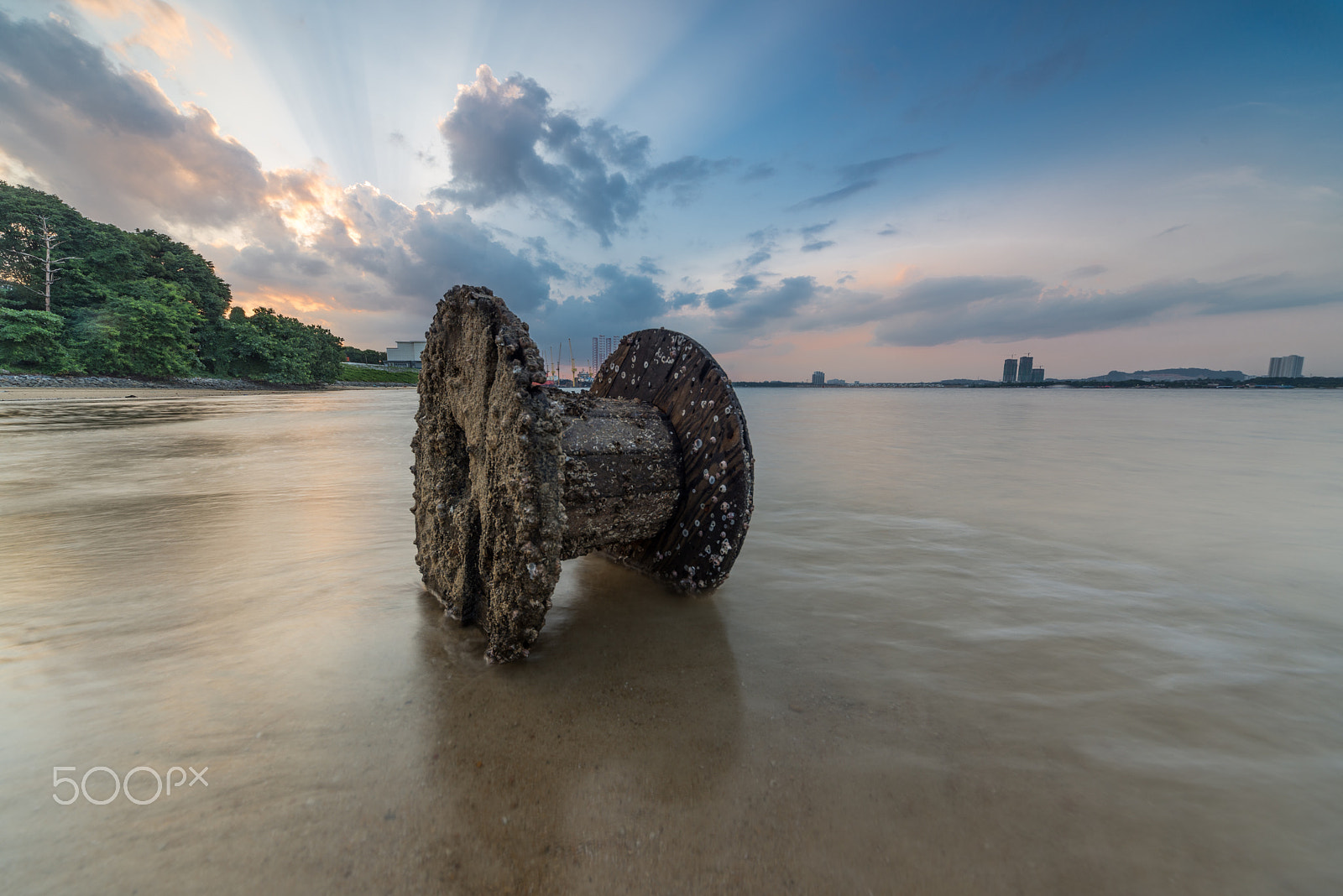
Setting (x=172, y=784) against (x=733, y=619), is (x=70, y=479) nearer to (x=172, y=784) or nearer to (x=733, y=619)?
(x=172, y=784)

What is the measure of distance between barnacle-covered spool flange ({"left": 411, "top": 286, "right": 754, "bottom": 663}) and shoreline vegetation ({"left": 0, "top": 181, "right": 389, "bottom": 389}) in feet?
146

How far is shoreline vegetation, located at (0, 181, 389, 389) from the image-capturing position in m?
29.8

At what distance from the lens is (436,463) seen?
2.96 m

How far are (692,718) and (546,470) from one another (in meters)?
1.24

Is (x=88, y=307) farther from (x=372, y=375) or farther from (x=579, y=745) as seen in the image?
(x=579, y=745)

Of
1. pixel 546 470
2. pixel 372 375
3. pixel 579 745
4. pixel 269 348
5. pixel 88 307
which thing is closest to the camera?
pixel 579 745

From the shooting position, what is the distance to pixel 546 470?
7.04 ft

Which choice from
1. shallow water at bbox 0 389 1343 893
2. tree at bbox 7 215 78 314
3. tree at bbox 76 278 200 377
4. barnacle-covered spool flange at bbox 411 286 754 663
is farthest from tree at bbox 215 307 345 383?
barnacle-covered spool flange at bbox 411 286 754 663

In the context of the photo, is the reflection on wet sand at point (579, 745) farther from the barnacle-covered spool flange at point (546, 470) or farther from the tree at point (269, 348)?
the tree at point (269, 348)

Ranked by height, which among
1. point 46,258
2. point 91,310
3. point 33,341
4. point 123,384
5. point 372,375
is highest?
point 46,258

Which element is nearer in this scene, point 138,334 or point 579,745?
point 579,745

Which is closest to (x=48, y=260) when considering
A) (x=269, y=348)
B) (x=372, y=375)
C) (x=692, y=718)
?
(x=269, y=348)

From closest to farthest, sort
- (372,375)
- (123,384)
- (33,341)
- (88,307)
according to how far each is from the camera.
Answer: (33,341) < (123,384) < (88,307) < (372,375)

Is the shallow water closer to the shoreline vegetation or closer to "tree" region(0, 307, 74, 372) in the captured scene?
"tree" region(0, 307, 74, 372)
